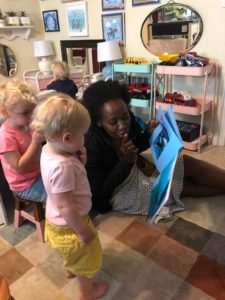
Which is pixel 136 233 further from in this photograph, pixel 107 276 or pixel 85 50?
pixel 85 50

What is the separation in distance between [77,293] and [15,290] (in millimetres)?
282

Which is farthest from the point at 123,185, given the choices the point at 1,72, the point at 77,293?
the point at 1,72

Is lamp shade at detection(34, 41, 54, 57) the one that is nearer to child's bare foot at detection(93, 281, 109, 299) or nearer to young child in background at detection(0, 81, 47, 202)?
young child in background at detection(0, 81, 47, 202)

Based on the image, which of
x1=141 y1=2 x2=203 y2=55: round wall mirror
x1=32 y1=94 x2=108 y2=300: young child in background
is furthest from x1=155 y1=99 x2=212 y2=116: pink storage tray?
x1=32 y1=94 x2=108 y2=300: young child in background

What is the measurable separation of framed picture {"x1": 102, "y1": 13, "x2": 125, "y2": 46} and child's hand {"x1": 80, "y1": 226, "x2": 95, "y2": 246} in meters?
2.57

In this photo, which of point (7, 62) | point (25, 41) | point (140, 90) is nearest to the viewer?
point (140, 90)

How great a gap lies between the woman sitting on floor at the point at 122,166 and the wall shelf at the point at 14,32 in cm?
264

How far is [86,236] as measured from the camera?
0.90 meters

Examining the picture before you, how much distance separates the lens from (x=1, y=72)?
352 cm

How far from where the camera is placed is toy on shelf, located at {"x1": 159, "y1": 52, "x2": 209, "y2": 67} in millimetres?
2262

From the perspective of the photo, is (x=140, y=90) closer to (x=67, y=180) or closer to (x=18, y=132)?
(x=18, y=132)

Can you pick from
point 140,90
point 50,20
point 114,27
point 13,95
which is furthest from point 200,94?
point 50,20

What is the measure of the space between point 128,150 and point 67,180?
0.61 metres

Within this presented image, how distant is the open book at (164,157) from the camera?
37.6 inches
